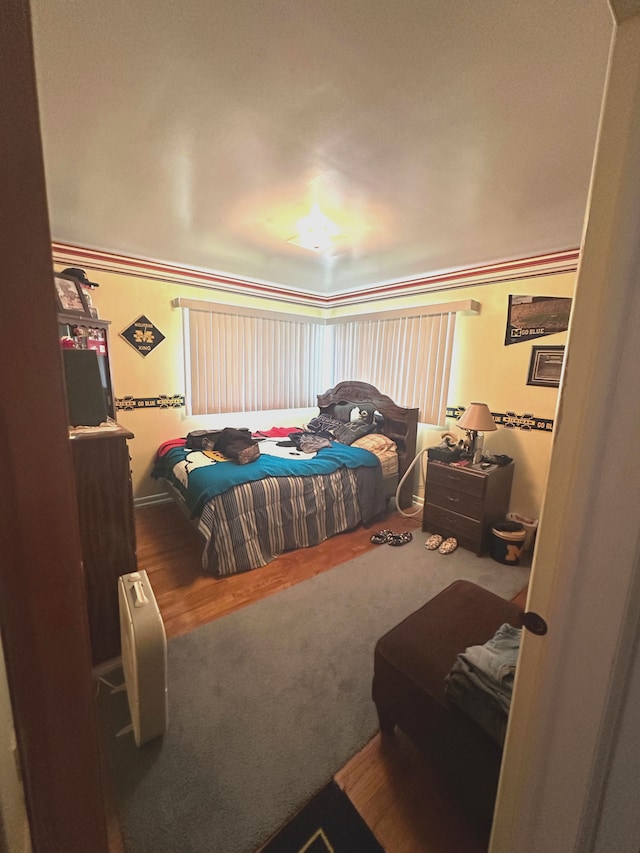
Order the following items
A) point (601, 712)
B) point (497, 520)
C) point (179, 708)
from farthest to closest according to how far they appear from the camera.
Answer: point (497, 520)
point (179, 708)
point (601, 712)

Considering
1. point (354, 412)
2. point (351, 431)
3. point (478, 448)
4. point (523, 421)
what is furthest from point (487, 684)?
point (354, 412)

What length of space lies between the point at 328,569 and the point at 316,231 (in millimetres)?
2528

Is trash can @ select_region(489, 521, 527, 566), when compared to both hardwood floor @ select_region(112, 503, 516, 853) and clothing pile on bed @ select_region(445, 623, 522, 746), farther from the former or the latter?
clothing pile on bed @ select_region(445, 623, 522, 746)

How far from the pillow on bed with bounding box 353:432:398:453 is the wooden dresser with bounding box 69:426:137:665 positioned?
2.37m

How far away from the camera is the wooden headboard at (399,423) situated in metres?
3.61

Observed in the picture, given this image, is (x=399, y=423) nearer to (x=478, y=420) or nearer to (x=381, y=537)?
(x=478, y=420)

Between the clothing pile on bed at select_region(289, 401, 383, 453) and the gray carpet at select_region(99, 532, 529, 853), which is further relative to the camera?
the clothing pile on bed at select_region(289, 401, 383, 453)

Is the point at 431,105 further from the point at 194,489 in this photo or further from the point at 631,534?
the point at 194,489

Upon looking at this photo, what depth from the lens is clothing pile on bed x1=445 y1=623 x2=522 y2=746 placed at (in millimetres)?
952

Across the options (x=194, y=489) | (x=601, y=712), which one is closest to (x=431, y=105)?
(x=601, y=712)

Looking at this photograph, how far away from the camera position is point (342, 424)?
3.93 metres

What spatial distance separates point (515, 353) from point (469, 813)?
3019mm

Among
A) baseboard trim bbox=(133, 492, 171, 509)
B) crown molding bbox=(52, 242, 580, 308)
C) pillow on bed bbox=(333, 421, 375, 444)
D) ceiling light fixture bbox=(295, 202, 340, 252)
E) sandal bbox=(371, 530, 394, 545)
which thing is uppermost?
ceiling light fixture bbox=(295, 202, 340, 252)

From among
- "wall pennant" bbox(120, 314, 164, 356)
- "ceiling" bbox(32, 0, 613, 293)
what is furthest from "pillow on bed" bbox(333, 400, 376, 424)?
"wall pennant" bbox(120, 314, 164, 356)
